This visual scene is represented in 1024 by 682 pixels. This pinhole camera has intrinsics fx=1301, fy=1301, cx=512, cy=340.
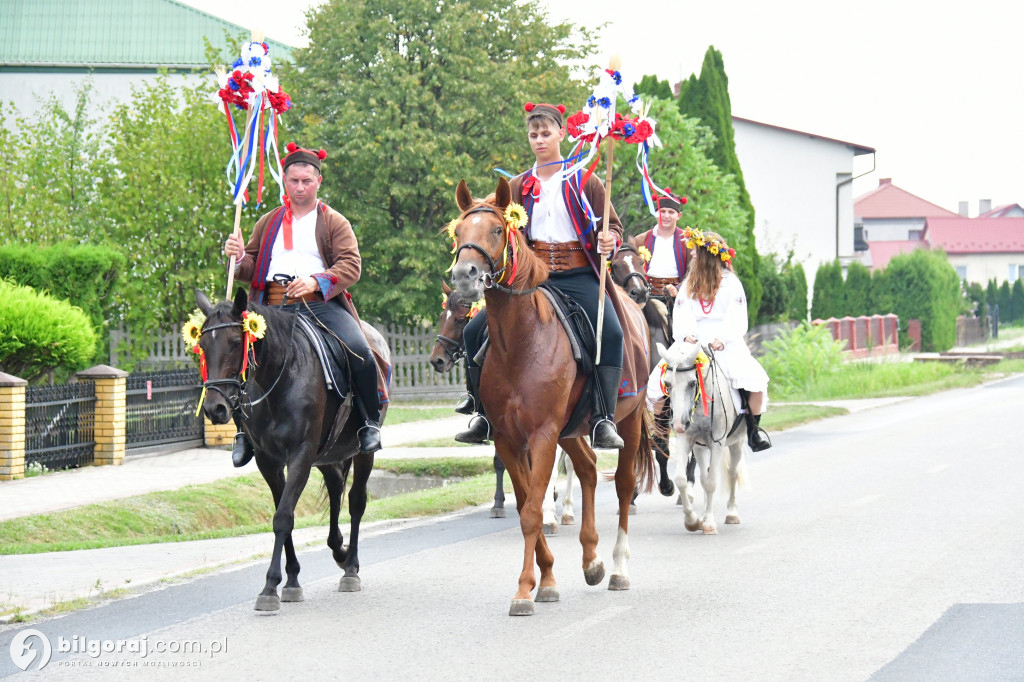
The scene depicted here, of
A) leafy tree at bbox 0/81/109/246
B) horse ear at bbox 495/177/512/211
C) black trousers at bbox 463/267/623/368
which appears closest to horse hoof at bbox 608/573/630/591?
black trousers at bbox 463/267/623/368

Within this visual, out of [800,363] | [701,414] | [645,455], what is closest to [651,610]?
[645,455]

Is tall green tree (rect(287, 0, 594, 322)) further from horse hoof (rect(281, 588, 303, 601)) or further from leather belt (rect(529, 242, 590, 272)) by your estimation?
horse hoof (rect(281, 588, 303, 601))

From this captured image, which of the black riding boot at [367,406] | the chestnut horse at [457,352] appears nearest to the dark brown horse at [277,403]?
the black riding boot at [367,406]

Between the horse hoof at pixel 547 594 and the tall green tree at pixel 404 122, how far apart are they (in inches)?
834

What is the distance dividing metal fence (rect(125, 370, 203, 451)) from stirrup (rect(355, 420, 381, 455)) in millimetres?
10034

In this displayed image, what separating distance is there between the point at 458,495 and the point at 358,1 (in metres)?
18.8

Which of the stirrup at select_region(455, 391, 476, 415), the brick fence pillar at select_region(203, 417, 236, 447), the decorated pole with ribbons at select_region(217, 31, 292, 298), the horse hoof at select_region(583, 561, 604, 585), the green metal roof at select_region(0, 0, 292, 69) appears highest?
the green metal roof at select_region(0, 0, 292, 69)

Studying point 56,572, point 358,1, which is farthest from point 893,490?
point 358,1

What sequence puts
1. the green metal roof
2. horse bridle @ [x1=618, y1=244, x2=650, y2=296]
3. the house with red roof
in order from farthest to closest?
the house with red roof < the green metal roof < horse bridle @ [x1=618, y1=244, x2=650, y2=296]

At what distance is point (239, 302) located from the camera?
805cm

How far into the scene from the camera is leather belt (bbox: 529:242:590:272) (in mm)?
8891

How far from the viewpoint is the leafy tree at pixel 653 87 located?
125ft

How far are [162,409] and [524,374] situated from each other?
12.1 metres

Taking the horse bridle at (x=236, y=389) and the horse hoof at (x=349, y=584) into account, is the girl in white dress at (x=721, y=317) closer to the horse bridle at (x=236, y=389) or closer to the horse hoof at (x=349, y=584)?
the horse hoof at (x=349, y=584)
